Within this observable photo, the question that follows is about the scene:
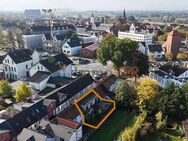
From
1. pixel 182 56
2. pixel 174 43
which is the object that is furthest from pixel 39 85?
pixel 174 43

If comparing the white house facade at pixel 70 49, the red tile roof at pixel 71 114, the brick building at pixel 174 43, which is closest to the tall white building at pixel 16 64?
the white house facade at pixel 70 49

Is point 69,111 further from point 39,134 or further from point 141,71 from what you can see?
point 141,71

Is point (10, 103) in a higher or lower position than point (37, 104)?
lower

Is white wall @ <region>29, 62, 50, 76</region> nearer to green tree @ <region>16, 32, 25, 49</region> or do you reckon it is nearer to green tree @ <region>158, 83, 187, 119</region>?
green tree @ <region>158, 83, 187, 119</region>

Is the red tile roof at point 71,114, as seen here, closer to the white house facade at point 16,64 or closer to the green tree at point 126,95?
the green tree at point 126,95

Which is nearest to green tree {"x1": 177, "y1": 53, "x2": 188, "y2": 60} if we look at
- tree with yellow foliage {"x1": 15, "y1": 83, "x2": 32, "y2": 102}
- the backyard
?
the backyard

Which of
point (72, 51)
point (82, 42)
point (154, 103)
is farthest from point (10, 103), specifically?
point (82, 42)
